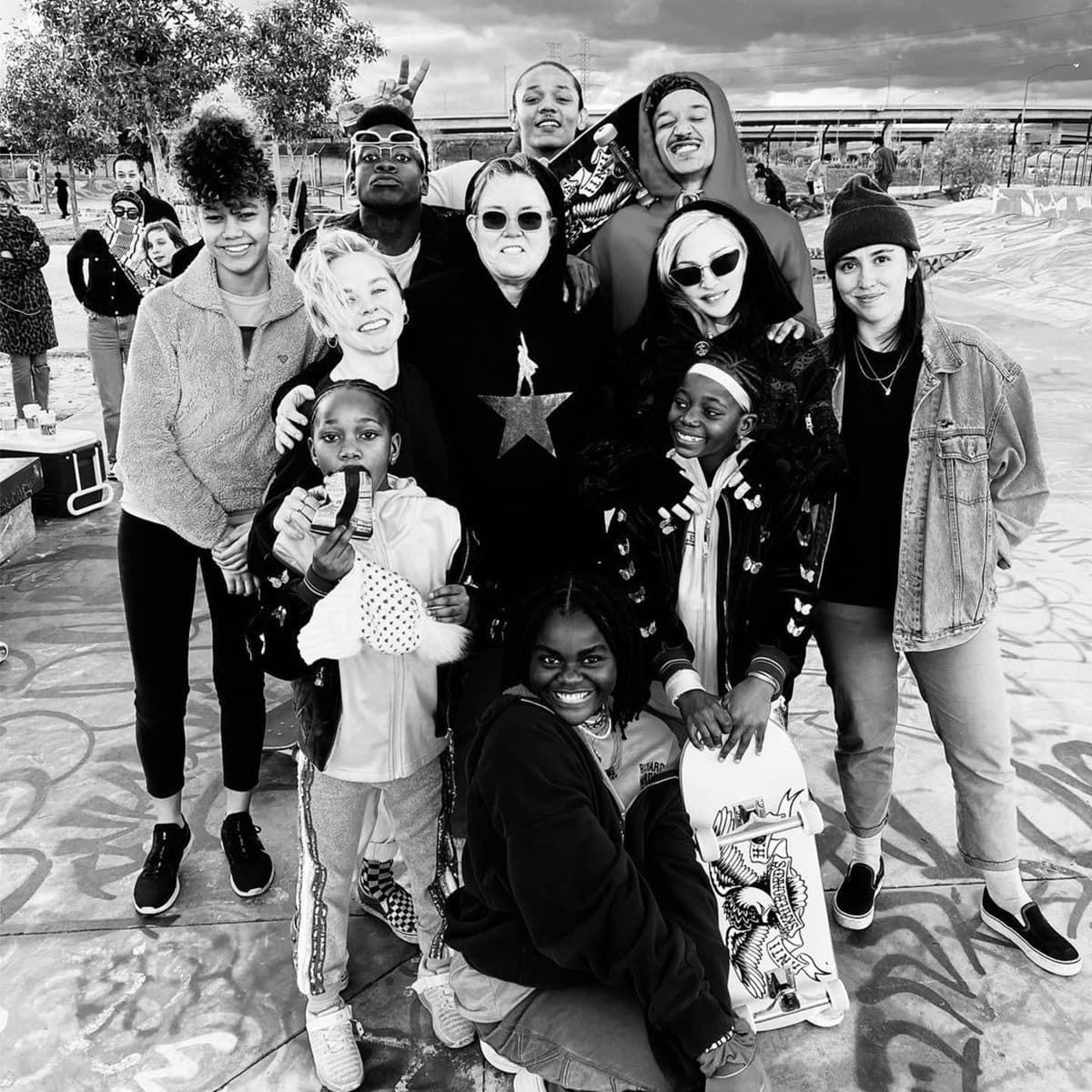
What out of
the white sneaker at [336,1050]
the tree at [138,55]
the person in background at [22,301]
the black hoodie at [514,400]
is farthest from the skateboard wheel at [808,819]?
the tree at [138,55]

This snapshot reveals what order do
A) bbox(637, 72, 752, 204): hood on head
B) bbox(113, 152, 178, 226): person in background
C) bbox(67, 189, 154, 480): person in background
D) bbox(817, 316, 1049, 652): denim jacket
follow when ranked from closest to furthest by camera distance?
bbox(817, 316, 1049, 652): denim jacket → bbox(637, 72, 752, 204): hood on head → bbox(113, 152, 178, 226): person in background → bbox(67, 189, 154, 480): person in background

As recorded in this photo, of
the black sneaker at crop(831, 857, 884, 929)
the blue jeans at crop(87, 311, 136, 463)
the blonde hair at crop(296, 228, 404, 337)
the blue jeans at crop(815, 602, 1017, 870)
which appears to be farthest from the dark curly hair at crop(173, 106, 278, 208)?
the blue jeans at crop(87, 311, 136, 463)

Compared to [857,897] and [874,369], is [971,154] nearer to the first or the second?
[874,369]

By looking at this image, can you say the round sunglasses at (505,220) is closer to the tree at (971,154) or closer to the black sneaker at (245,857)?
the black sneaker at (245,857)

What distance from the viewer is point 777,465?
7.18 feet

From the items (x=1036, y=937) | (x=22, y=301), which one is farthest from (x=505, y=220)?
(x=22, y=301)

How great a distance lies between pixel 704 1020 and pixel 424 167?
257 cm

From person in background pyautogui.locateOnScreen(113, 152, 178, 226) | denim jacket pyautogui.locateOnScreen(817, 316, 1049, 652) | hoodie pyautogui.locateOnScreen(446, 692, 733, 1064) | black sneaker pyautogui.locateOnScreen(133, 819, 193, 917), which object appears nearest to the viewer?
hoodie pyautogui.locateOnScreen(446, 692, 733, 1064)

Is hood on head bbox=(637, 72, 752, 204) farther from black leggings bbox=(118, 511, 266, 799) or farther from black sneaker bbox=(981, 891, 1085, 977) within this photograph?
black sneaker bbox=(981, 891, 1085, 977)

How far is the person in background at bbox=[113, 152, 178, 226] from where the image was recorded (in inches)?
250

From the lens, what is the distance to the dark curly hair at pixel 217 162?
231 centimetres


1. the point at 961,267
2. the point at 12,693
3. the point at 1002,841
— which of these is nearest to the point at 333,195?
the point at 961,267

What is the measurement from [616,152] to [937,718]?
2.04 metres

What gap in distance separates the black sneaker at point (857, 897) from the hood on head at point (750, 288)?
5.17ft
